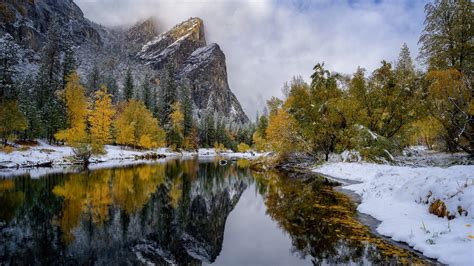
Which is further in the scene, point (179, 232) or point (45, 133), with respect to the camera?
point (45, 133)

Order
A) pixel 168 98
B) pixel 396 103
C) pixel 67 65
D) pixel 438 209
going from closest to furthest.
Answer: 1. pixel 438 209
2. pixel 396 103
3. pixel 67 65
4. pixel 168 98

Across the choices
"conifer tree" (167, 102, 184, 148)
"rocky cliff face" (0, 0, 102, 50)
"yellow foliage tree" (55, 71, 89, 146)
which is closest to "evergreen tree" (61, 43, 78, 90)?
"yellow foliage tree" (55, 71, 89, 146)

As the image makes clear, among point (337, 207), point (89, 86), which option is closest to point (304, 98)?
point (337, 207)

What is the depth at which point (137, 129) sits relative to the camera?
58688 mm

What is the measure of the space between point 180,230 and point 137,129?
52.5 m

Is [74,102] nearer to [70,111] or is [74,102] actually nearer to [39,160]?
[70,111]

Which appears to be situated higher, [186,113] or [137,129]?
[186,113]

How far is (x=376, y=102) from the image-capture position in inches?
1177

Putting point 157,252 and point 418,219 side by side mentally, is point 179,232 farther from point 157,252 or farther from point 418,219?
point 418,219

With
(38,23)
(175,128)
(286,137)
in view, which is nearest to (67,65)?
(175,128)

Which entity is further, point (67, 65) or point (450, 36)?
point (67, 65)

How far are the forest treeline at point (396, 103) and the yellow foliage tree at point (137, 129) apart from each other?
3001cm

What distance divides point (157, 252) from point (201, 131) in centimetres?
9631

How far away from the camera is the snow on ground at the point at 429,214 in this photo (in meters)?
6.70
